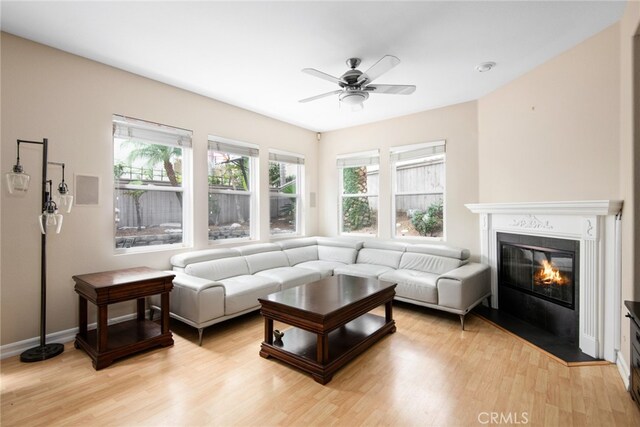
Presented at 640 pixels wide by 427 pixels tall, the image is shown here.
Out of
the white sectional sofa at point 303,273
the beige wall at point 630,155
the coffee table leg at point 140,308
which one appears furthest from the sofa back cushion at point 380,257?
the coffee table leg at point 140,308

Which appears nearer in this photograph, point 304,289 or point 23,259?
point 23,259

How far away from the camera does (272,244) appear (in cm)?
472

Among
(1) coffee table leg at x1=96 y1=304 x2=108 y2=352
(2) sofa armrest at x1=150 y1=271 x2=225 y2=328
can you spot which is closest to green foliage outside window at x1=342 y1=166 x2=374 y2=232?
(2) sofa armrest at x1=150 y1=271 x2=225 y2=328

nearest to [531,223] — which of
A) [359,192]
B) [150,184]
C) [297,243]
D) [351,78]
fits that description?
[351,78]

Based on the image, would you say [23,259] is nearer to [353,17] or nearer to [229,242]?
[229,242]

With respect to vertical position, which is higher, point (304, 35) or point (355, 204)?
point (304, 35)

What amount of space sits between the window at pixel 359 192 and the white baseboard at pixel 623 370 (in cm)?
334

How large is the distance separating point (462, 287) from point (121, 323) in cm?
372

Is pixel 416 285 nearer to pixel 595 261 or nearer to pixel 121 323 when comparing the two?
pixel 595 261

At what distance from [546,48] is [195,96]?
3.97 metres

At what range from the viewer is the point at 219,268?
12.3 feet

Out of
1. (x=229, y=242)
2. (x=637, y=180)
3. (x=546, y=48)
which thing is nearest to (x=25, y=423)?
(x=229, y=242)

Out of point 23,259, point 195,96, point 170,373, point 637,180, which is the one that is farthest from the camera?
point 195,96

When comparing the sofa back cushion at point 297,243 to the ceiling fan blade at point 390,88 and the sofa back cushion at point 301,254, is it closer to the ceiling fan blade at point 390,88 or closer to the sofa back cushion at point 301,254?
the sofa back cushion at point 301,254
